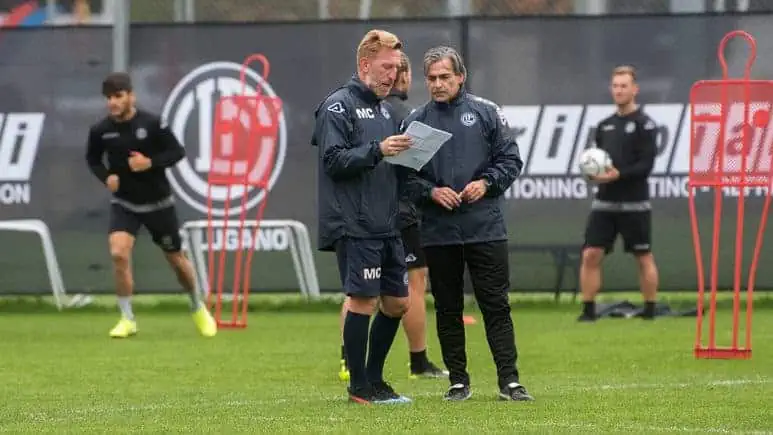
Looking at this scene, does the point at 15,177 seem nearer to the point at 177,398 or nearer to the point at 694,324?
the point at 694,324

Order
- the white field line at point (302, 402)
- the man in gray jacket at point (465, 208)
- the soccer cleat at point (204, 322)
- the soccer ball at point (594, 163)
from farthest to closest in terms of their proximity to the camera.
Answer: the soccer ball at point (594, 163)
the soccer cleat at point (204, 322)
the man in gray jacket at point (465, 208)
the white field line at point (302, 402)

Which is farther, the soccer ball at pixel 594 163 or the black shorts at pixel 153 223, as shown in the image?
the soccer ball at pixel 594 163

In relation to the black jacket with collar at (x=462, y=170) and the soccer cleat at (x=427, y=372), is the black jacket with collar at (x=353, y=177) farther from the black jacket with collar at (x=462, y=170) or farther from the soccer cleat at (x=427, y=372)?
the soccer cleat at (x=427, y=372)

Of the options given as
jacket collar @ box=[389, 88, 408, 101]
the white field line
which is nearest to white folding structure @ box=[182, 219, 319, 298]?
jacket collar @ box=[389, 88, 408, 101]

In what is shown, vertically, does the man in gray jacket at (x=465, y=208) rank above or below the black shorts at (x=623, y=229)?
above

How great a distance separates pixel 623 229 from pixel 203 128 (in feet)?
14.1

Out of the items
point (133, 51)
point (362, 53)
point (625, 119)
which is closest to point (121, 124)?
point (133, 51)

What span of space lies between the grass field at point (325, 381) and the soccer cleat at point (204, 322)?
11cm

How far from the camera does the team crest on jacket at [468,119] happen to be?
10156 mm

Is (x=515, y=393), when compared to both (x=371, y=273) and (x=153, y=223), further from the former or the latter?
(x=153, y=223)

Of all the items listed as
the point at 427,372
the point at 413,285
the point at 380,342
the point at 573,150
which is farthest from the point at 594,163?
the point at 380,342

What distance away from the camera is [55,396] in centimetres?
1073

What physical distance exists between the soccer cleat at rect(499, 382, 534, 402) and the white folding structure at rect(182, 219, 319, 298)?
8033 mm

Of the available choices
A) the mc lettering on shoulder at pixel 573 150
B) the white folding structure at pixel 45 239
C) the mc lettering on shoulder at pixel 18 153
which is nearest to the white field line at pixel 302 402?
the mc lettering on shoulder at pixel 573 150
